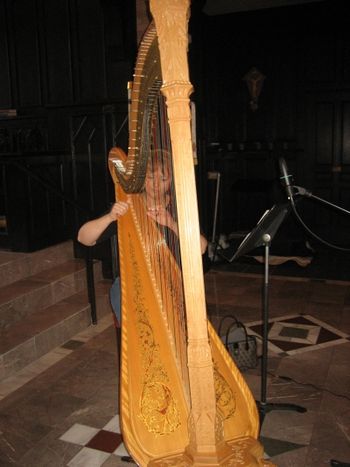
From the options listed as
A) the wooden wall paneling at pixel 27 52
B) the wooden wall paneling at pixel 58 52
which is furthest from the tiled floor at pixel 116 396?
the wooden wall paneling at pixel 27 52

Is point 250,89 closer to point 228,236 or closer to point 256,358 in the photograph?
point 228,236

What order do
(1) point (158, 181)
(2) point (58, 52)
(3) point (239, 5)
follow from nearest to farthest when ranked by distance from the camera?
1. (1) point (158, 181)
2. (2) point (58, 52)
3. (3) point (239, 5)

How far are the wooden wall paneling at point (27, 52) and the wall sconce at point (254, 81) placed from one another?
131 inches

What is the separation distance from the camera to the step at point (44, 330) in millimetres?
2973

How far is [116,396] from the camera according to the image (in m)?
2.62

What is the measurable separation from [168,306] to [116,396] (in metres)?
1.04

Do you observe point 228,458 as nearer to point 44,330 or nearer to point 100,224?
point 100,224

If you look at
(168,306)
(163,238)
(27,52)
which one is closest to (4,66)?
(27,52)

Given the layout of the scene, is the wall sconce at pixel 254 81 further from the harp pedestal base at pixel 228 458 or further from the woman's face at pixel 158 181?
the harp pedestal base at pixel 228 458

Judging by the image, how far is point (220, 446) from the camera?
125 centimetres

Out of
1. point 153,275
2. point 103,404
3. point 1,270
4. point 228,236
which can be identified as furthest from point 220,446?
point 228,236

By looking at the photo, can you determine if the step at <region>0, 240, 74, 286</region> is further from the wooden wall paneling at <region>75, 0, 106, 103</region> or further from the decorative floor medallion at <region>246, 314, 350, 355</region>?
the decorative floor medallion at <region>246, 314, 350, 355</region>

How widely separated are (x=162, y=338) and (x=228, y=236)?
5.23 metres

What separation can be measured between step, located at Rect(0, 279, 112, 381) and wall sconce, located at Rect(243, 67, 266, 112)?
169 inches
